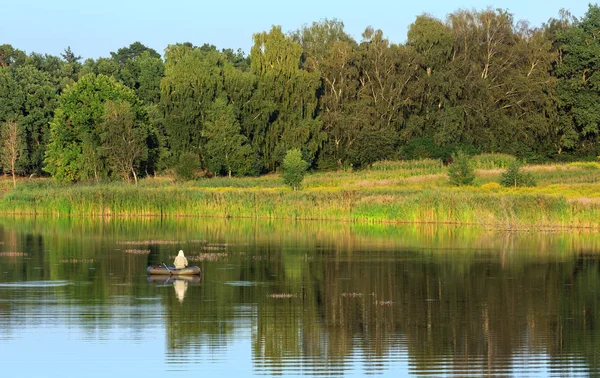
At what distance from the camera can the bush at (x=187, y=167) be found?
273 ft

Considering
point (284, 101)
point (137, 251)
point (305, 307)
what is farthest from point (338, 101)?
point (305, 307)

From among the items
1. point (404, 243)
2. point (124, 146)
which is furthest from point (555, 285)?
point (124, 146)

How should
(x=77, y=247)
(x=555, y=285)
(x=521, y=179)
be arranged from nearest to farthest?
(x=555, y=285), (x=77, y=247), (x=521, y=179)

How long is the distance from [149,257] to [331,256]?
7042mm

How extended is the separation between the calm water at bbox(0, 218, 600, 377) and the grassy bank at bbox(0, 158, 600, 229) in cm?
336

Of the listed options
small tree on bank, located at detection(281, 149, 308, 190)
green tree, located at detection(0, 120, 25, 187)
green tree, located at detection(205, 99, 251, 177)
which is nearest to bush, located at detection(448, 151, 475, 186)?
small tree on bank, located at detection(281, 149, 308, 190)

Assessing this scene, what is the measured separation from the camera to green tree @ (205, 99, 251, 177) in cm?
8825

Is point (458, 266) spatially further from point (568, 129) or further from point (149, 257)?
point (568, 129)

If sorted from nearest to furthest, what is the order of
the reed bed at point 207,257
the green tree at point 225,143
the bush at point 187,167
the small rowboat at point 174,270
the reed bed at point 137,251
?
the small rowboat at point 174,270 → the reed bed at point 207,257 → the reed bed at point 137,251 → the bush at point 187,167 → the green tree at point 225,143

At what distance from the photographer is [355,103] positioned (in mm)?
92750

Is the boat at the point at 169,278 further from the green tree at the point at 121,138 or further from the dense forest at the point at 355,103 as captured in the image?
the dense forest at the point at 355,103

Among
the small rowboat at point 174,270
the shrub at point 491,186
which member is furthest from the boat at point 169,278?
the shrub at point 491,186

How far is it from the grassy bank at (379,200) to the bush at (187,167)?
13.5ft

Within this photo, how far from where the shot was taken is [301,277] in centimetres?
3444
